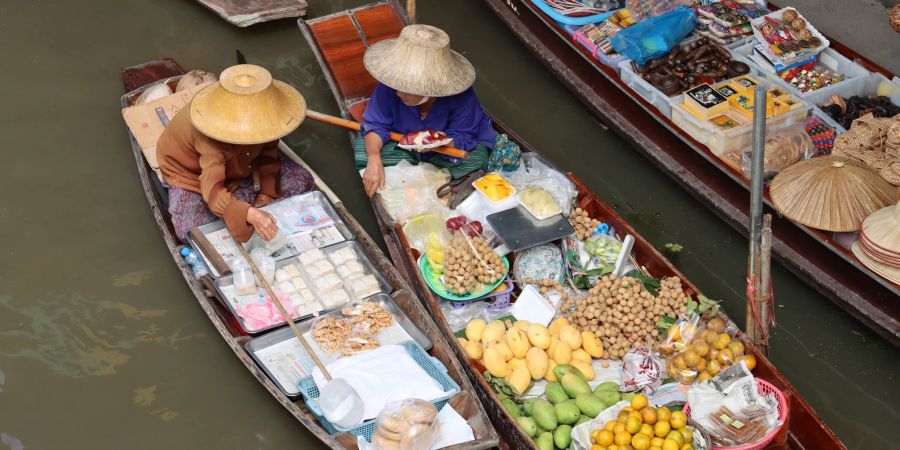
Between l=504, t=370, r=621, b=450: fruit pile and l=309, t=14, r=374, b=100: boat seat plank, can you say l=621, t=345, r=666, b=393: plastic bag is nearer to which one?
l=504, t=370, r=621, b=450: fruit pile

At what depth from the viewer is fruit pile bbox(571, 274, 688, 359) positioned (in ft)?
13.9

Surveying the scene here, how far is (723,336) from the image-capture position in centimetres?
403

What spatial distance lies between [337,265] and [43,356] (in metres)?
1.63

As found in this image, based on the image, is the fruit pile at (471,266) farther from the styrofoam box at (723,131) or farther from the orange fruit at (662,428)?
the styrofoam box at (723,131)

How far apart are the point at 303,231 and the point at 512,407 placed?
1.62 meters

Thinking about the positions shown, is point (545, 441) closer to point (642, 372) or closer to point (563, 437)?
point (563, 437)

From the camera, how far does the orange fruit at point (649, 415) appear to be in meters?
3.68

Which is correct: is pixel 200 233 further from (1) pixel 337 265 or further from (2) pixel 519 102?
(2) pixel 519 102

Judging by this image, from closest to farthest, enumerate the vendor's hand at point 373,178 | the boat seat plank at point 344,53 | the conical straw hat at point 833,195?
the conical straw hat at point 833,195, the vendor's hand at point 373,178, the boat seat plank at point 344,53

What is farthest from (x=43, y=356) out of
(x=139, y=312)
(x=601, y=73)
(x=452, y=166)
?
(x=601, y=73)

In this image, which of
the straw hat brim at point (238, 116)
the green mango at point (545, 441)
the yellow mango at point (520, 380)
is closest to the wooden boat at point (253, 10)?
the straw hat brim at point (238, 116)

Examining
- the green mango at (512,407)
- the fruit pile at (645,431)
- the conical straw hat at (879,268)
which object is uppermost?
the conical straw hat at (879,268)

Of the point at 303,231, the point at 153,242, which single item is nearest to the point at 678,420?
the point at 303,231

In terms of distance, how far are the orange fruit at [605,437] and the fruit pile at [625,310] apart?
0.62 meters
